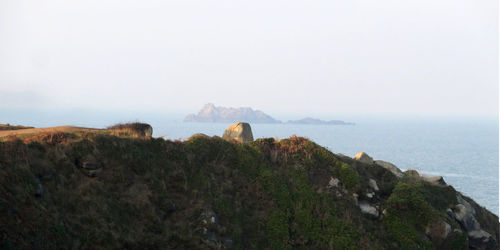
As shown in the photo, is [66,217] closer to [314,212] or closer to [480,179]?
[314,212]

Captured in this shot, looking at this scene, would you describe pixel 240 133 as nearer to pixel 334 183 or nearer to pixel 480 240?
pixel 334 183

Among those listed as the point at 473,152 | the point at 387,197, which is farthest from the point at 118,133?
the point at 473,152

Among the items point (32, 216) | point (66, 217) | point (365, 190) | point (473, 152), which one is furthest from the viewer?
point (473, 152)

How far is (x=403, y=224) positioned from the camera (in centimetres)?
2097

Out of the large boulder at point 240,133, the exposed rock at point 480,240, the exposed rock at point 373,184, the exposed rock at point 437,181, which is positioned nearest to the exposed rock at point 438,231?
the exposed rock at point 480,240

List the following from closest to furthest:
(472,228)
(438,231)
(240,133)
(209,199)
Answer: (209,199)
(438,231)
(472,228)
(240,133)

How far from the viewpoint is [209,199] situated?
1948 cm

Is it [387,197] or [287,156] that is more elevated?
[287,156]

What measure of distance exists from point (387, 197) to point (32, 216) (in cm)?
1782

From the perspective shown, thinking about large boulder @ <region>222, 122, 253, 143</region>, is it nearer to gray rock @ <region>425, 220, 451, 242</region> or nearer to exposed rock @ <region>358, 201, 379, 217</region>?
exposed rock @ <region>358, 201, 379, 217</region>

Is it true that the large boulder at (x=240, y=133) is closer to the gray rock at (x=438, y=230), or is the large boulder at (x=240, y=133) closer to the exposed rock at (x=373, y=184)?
the exposed rock at (x=373, y=184)

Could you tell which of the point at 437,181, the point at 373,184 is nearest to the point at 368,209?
the point at 373,184

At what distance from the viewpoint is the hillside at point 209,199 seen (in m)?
15.2

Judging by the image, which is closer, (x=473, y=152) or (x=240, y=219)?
(x=240, y=219)
